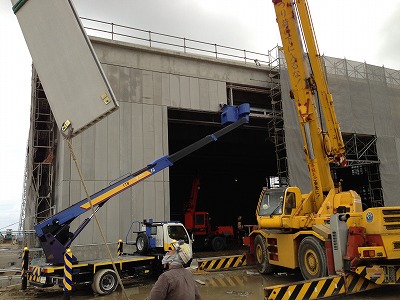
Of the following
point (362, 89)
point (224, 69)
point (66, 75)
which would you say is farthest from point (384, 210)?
point (362, 89)

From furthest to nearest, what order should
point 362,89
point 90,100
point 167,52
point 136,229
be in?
point 362,89 → point 167,52 → point 136,229 → point 90,100

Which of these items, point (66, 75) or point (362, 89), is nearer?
point (66, 75)

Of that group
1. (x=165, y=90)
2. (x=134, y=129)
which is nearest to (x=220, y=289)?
(x=134, y=129)

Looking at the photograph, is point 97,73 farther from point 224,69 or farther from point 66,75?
point 224,69

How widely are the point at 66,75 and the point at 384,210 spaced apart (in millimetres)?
7943

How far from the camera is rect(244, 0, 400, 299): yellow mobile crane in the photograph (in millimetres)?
8922

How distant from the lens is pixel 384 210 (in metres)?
9.25

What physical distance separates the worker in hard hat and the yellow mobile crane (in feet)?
20.4

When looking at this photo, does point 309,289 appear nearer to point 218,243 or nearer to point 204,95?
point 204,95

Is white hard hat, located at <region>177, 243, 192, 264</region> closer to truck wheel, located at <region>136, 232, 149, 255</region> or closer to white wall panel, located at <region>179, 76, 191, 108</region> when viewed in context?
truck wheel, located at <region>136, 232, 149, 255</region>

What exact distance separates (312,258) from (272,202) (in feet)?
7.93

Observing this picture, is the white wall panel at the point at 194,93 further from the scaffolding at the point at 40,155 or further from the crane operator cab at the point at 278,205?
the scaffolding at the point at 40,155

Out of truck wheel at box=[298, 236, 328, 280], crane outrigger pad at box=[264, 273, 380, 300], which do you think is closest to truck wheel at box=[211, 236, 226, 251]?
truck wheel at box=[298, 236, 328, 280]

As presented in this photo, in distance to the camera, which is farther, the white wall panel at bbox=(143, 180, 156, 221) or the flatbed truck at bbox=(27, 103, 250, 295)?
the white wall panel at bbox=(143, 180, 156, 221)
